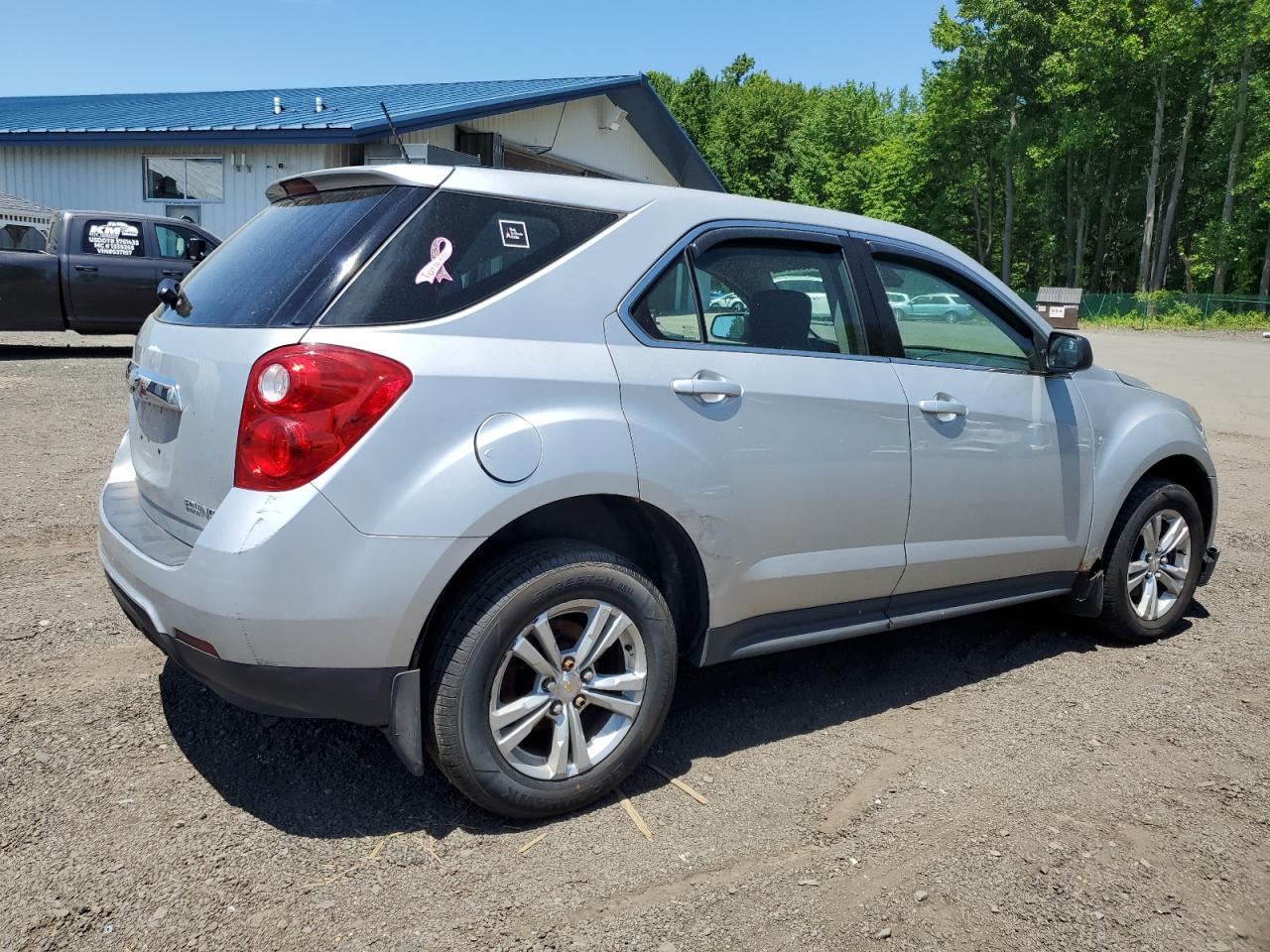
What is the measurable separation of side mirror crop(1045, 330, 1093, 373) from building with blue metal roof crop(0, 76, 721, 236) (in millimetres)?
13595

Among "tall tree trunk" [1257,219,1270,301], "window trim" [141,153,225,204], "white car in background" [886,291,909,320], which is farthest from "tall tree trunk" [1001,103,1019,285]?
"white car in background" [886,291,909,320]

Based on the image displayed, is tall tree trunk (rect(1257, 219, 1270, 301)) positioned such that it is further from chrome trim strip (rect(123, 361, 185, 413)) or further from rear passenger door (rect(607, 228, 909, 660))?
chrome trim strip (rect(123, 361, 185, 413))

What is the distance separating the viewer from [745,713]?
3.78 m

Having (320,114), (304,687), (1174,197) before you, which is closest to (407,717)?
(304,687)

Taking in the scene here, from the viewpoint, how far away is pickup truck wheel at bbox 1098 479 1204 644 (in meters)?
4.48

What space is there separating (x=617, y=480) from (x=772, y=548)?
0.68 metres

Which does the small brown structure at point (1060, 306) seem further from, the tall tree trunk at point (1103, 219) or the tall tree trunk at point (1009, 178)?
the tall tree trunk at point (1103, 219)

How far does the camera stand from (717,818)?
3.01 m

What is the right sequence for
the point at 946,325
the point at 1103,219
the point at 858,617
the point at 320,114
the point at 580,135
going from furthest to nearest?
1. the point at 1103,219
2. the point at 580,135
3. the point at 320,114
4. the point at 946,325
5. the point at 858,617

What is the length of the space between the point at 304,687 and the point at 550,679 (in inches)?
26.0

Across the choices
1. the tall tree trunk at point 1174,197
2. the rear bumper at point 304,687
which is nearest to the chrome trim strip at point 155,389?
the rear bumper at point 304,687

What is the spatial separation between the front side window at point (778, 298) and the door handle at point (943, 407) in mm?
309

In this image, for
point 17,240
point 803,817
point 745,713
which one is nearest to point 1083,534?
point 745,713

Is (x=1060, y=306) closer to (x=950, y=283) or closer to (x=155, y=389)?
(x=950, y=283)
